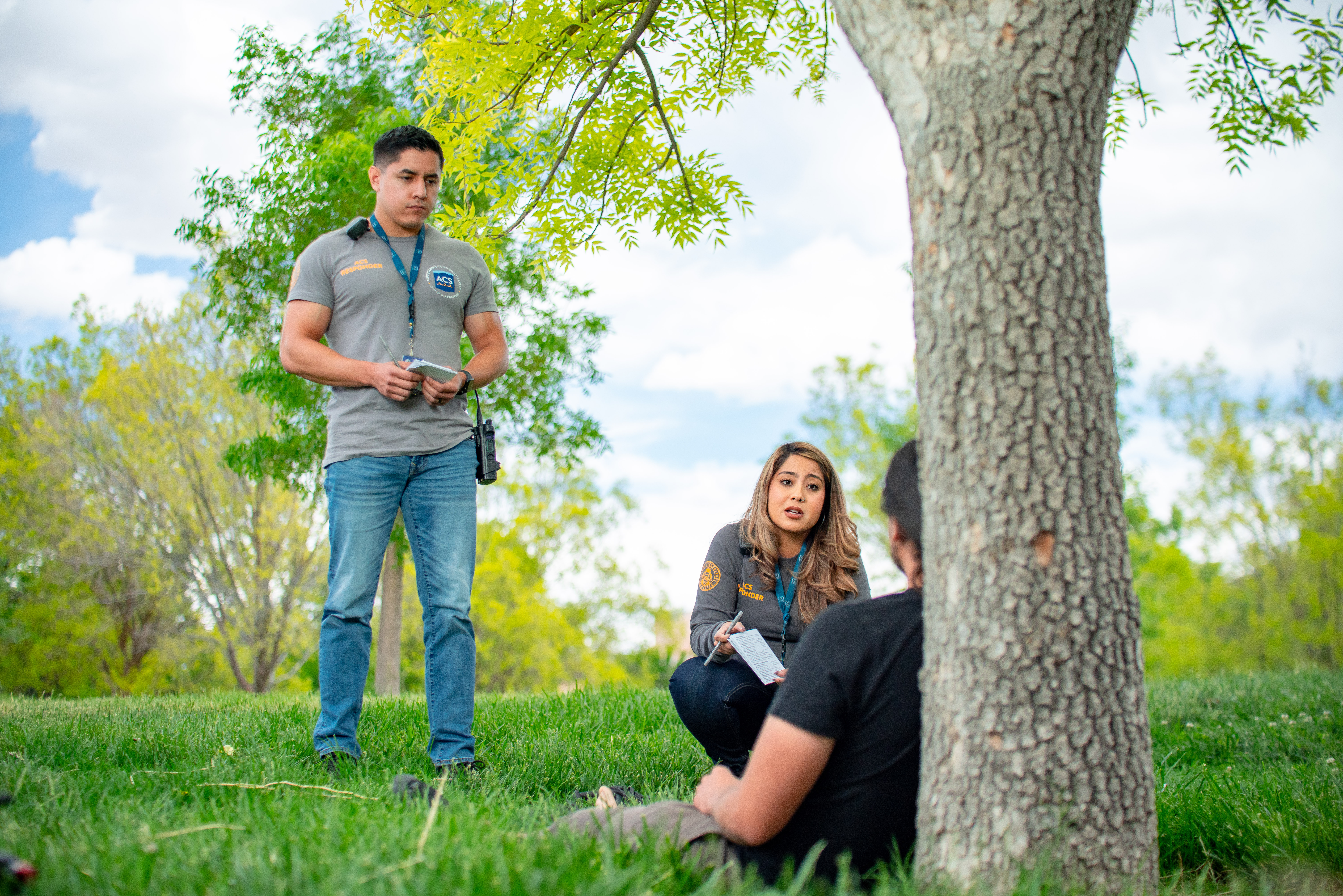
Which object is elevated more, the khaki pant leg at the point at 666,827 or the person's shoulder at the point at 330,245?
the person's shoulder at the point at 330,245

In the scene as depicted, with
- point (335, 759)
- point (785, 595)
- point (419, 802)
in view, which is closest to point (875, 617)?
point (419, 802)

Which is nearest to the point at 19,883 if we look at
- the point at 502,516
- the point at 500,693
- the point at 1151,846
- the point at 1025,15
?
the point at 1151,846

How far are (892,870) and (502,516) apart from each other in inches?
1062

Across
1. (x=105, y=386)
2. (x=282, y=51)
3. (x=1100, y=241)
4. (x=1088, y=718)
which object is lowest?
(x=1088, y=718)

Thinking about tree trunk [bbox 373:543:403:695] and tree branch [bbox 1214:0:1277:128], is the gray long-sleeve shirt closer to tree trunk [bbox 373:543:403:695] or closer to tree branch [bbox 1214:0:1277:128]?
tree branch [bbox 1214:0:1277:128]

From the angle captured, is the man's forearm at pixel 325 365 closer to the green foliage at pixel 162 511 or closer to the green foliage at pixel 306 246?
the green foliage at pixel 306 246

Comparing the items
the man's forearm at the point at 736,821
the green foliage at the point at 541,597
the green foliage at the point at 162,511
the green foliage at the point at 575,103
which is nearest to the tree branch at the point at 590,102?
the green foliage at the point at 575,103

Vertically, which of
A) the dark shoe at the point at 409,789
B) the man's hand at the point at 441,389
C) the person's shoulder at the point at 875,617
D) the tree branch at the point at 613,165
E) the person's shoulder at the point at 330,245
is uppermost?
the tree branch at the point at 613,165

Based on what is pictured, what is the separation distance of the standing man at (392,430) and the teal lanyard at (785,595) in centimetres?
128

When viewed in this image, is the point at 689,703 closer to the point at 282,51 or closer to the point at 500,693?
the point at 500,693

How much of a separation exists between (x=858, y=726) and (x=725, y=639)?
4.90ft

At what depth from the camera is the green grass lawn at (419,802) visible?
172 cm

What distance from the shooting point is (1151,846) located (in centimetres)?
200

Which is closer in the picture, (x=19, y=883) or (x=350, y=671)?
(x=19, y=883)
